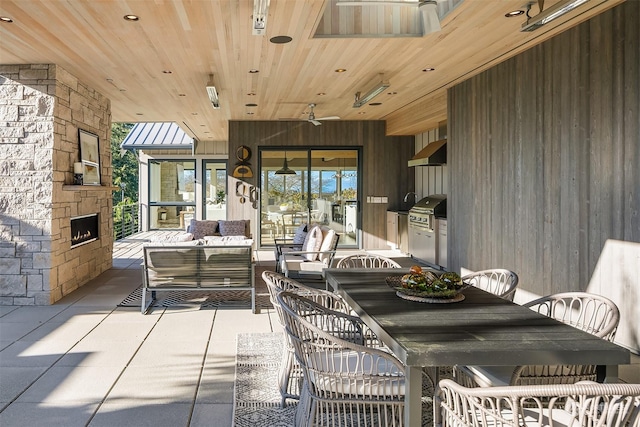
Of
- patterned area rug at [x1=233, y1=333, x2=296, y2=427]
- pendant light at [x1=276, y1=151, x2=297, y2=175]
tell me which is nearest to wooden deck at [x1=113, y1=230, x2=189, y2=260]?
pendant light at [x1=276, y1=151, x2=297, y2=175]

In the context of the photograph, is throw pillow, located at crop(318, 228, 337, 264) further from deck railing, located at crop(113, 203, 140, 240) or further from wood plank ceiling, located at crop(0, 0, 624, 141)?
deck railing, located at crop(113, 203, 140, 240)

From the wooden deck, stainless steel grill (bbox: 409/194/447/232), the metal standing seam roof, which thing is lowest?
the wooden deck

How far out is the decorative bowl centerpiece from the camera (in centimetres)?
269

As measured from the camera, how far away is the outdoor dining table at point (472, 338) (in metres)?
1.89

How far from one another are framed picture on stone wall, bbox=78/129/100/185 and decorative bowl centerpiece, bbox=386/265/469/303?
521 cm

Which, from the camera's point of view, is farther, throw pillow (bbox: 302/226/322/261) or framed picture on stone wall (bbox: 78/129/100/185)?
framed picture on stone wall (bbox: 78/129/100/185)

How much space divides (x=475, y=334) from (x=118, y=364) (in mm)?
2755

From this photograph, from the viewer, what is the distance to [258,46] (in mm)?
5051

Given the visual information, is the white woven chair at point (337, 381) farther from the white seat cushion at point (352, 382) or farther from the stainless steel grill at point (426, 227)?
the stainless steel grill at point (426, 227)

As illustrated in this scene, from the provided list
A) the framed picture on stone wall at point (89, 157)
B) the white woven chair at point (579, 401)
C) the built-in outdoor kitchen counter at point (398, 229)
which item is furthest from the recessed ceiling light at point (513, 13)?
the built-in outdoor kitchen counter at point (398, 229)

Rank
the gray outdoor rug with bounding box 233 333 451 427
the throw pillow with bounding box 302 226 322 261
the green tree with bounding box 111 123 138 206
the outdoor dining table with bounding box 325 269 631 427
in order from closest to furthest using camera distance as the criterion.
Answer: the outdoor dining table with bounding box 325 269 631 427
the gray outdoor rug with bounding box 233 333 451 427
the throw pillow with bounding box 302 226 322 261
the green tree with bounding box 111 123 138 206

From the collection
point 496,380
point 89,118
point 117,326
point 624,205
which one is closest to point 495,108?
point 624,205

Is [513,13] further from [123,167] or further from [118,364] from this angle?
[123,167]

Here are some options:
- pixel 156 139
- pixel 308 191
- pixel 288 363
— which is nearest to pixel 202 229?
pixel 308 191
